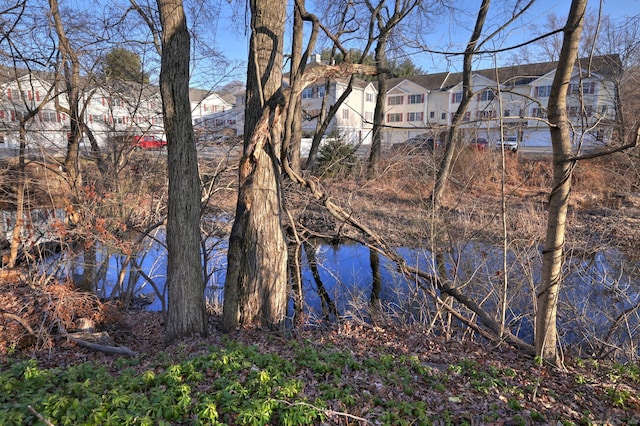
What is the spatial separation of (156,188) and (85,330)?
449cm

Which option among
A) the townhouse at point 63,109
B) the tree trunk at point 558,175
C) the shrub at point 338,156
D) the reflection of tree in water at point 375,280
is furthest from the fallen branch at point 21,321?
the shrub at point 338,156

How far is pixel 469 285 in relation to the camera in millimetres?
8109

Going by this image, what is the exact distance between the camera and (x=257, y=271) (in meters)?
6.07

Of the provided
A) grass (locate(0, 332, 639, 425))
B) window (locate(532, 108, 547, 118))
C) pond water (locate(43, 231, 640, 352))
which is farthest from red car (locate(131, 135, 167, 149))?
window (locate(532, 108, 547, 118))

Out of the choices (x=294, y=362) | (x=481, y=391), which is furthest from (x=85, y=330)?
(x=481, y=391)

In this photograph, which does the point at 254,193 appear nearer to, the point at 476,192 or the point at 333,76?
the point at 333,76

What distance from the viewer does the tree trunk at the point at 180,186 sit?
5.48m

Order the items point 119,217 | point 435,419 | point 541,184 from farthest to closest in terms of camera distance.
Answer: point 541,184
point 119,217
point 435,419

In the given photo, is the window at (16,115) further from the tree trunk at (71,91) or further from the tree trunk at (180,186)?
the tree trunk at (180,186)

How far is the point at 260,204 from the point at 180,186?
1127 mm

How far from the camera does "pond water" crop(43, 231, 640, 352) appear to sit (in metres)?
6.88

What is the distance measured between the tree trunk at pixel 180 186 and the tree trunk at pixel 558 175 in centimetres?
440

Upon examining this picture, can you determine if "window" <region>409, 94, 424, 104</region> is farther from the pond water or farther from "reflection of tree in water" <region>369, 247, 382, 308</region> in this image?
"reflection of tree in water" <region>369, 247, 382, 308</region>

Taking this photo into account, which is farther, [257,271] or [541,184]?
[541,184]
